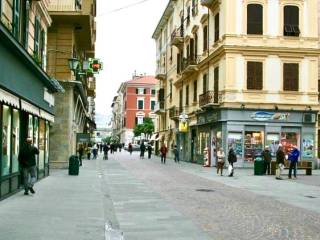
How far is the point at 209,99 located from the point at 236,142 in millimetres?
4265

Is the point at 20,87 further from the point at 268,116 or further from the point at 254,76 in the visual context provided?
the point at 268,116

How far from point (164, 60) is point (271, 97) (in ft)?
99.5

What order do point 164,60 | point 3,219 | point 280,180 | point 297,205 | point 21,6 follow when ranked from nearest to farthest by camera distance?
point 3,219 < point 297,205 < point 21,6 < point 280,180 < point 164,60

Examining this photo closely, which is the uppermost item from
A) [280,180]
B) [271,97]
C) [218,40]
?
[218,40]

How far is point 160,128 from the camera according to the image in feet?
223

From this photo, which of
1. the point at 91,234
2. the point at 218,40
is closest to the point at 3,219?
the point at 91,234

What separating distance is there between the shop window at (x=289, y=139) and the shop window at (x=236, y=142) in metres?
2.85

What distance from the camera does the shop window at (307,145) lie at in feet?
Result: 118

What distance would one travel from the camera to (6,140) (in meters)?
15.1

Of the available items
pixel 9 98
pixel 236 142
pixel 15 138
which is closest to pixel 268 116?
pixel 236 142

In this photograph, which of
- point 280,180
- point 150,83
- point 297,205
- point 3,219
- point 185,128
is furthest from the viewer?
point 150,83

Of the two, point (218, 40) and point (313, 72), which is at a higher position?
point (218, 40)

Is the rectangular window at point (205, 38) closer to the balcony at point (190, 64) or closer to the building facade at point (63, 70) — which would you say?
→ the balcony at point (190, 64)

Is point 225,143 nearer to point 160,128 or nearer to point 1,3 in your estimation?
point 1,3
